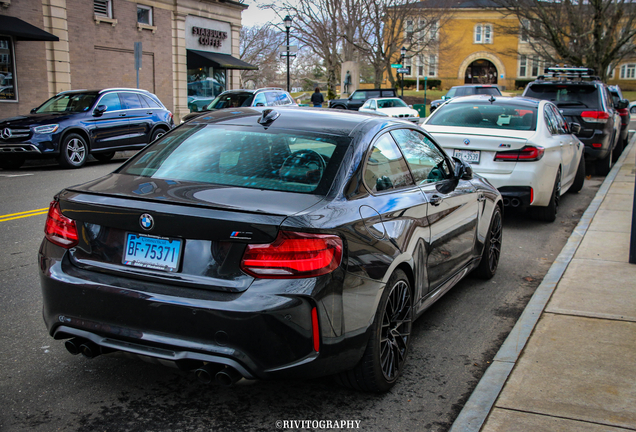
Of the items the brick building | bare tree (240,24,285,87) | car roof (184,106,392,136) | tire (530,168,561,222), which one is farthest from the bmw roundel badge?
bare tree (240,24,285,87)

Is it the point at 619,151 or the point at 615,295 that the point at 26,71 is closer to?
the point at 619,151

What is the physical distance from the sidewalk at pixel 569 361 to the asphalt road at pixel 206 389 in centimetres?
18

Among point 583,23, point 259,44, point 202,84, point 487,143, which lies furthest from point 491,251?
point 259,44

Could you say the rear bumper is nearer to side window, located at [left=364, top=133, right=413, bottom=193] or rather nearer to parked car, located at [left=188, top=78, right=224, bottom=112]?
side window, located at [left=364, top=133, right=413, bottom=193]

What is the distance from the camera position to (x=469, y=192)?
5273 millimetres

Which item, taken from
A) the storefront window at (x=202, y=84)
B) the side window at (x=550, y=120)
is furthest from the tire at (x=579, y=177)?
the storefront window at (x=202, y=84)

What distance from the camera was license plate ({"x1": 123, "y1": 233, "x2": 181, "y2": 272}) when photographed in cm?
310

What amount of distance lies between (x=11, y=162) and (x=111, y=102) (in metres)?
2.70

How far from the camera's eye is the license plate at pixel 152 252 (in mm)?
3098

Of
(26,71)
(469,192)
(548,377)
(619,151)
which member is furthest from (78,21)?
(548,377)

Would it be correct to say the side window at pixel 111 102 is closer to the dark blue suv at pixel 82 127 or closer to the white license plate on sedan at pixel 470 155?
the dark blue suv at pixel 82 127

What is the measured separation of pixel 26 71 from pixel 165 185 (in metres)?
21.5

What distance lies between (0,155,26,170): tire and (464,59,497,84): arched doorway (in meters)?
82.0

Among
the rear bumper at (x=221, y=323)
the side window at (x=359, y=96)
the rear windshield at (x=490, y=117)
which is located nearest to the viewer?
the rear bumper at (x=221, y=323)
